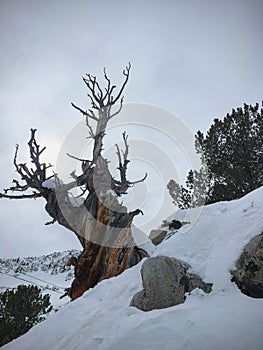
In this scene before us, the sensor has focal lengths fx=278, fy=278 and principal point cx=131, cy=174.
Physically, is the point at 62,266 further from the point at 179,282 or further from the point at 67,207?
the point at 179,282

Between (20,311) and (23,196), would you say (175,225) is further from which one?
(20,311)

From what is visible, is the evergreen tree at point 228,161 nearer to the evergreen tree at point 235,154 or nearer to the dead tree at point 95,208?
the evergreen tree at point 235,154

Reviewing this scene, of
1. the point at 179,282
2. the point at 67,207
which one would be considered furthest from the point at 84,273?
the point at 179,282

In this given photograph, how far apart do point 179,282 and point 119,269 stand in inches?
118

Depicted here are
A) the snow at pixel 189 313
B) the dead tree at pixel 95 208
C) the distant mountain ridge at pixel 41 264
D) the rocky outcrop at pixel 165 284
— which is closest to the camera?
the snow at pixel 189 313

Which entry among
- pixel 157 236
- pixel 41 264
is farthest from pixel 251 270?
pixel 41 264

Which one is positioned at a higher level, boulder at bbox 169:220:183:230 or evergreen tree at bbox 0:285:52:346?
boulder at bbox 169:220:183:230

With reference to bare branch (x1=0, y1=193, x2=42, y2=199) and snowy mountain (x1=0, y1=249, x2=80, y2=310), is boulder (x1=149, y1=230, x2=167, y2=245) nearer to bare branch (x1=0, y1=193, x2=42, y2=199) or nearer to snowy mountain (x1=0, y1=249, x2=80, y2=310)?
bare branch (x1=0, y1=193, x2=42, y2=199)

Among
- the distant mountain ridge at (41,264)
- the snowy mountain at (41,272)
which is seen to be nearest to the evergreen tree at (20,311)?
the snowy mountain at (41,272)

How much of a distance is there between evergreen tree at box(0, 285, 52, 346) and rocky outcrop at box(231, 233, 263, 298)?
995 centimetres

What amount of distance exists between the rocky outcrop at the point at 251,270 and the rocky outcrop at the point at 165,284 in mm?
484

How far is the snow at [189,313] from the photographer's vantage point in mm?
3066

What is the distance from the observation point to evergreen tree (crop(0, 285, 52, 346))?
10906mm

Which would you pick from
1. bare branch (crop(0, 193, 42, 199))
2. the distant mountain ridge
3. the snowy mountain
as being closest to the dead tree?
bare branch (crop(0, 193, 42, 199))
